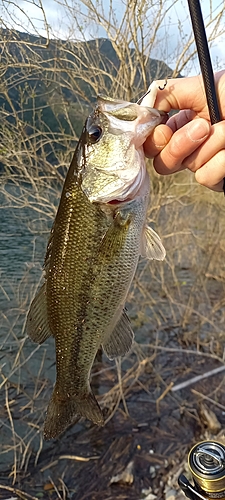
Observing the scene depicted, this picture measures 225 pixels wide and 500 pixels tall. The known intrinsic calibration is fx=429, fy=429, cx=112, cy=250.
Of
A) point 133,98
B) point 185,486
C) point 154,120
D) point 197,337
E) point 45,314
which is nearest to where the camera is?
point 154,120

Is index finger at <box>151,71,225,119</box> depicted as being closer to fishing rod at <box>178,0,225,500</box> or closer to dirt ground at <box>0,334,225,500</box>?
fishing rod at <box>178,0,225,500</box>

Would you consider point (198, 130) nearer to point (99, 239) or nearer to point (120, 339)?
point (99, 239)

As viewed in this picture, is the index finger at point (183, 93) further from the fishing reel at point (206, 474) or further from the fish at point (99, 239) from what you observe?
the fishing reel at point (206, 474)

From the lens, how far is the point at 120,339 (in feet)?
5.89

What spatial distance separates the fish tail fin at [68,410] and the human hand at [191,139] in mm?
1055

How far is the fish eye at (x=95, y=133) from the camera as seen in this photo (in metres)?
1.65

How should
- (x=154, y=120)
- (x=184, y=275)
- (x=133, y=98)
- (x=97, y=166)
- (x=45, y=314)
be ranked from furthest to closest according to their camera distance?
(x=184, y=275) → (x=133, y=98) → (x=45, y=314) → (x=97, y=166) → (x=154, y=120)

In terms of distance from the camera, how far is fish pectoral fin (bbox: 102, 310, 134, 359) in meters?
1.78

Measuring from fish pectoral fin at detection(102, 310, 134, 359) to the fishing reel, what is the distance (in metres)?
1.14

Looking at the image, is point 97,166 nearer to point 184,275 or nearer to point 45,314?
point 45,314

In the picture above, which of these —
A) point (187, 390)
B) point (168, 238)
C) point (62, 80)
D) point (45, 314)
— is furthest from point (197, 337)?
point (45, 314)

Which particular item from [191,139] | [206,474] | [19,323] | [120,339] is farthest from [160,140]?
[19,323]

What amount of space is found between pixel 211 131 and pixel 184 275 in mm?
6423

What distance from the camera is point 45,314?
70.2 inches
